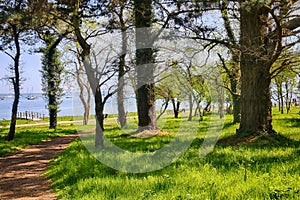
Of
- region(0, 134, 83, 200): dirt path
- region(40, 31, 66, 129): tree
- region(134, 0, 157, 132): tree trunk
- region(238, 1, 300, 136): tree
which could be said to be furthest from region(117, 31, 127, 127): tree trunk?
region(40, 31, 66, 129): tree

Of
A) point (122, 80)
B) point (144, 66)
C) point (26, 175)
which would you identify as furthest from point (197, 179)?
point (144, 66)

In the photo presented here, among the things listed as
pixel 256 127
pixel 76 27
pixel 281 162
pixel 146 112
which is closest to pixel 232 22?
pixel 146 112

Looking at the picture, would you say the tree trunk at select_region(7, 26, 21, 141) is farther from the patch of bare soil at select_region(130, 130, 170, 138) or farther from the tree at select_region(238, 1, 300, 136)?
the tree at select_region(238, 1, 300, 136)

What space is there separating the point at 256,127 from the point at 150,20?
5642mm

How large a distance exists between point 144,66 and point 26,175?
19.7 ft

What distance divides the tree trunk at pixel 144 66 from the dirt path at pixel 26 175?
166 inches

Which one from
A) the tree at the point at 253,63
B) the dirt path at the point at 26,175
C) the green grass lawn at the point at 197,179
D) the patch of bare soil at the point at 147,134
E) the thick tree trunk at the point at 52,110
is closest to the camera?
the green grass lawn at the point at 197,179

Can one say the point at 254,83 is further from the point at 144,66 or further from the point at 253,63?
the point at 144,66

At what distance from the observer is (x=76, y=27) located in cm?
1006

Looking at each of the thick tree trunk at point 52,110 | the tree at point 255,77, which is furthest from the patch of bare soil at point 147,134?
the thick tree trunk at point 52,110

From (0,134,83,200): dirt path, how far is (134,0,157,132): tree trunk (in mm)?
4216

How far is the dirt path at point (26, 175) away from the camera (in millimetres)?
6224

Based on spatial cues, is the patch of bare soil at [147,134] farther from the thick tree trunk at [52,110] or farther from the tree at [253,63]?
the thick tree trunk at [52,110]

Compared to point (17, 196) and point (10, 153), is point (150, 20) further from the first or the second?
point (17, 196)
